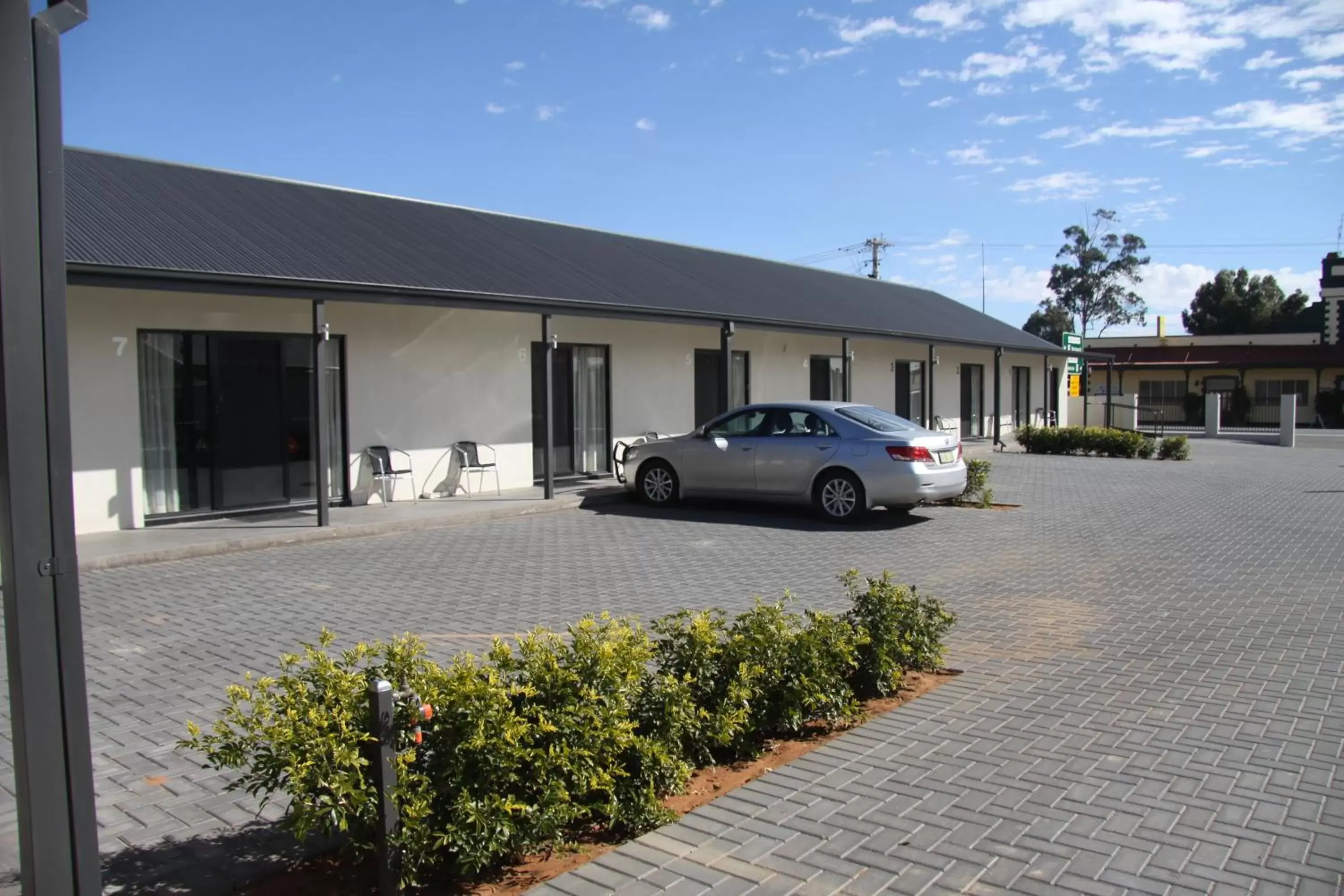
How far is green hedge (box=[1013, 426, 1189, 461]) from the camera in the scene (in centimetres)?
2452

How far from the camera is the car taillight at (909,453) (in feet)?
41.3

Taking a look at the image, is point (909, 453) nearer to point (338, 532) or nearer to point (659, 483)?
point (659, 483)

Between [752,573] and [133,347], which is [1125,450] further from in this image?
[133,347]

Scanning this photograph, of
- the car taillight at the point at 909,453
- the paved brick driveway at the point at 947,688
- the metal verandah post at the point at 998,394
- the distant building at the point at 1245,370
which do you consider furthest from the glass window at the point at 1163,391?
the car taillight at the point at 909,453

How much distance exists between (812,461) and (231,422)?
7299mm

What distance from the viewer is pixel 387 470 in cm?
1438

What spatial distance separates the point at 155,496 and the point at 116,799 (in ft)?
28.1

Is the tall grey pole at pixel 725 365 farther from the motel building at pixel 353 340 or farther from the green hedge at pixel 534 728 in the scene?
the green hedge at pixel 534 728

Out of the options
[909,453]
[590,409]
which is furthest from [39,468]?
[590,409]

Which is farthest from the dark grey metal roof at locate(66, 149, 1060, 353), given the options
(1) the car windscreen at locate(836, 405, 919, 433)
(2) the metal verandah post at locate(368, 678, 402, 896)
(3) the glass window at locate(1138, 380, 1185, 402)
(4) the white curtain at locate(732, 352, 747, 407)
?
(3) the glass window at locate(1138, 380, 1185, 402)

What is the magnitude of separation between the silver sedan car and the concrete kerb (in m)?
1.01

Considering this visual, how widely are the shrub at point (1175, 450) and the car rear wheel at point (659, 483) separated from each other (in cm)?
1499

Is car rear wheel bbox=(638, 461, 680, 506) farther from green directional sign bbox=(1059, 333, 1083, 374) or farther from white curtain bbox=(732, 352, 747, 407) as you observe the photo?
green directional sign bbox=(1059, 333, 1083, 374)

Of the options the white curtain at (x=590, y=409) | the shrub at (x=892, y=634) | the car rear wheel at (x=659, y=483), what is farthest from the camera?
the white curtain at (x=590, y=409)
